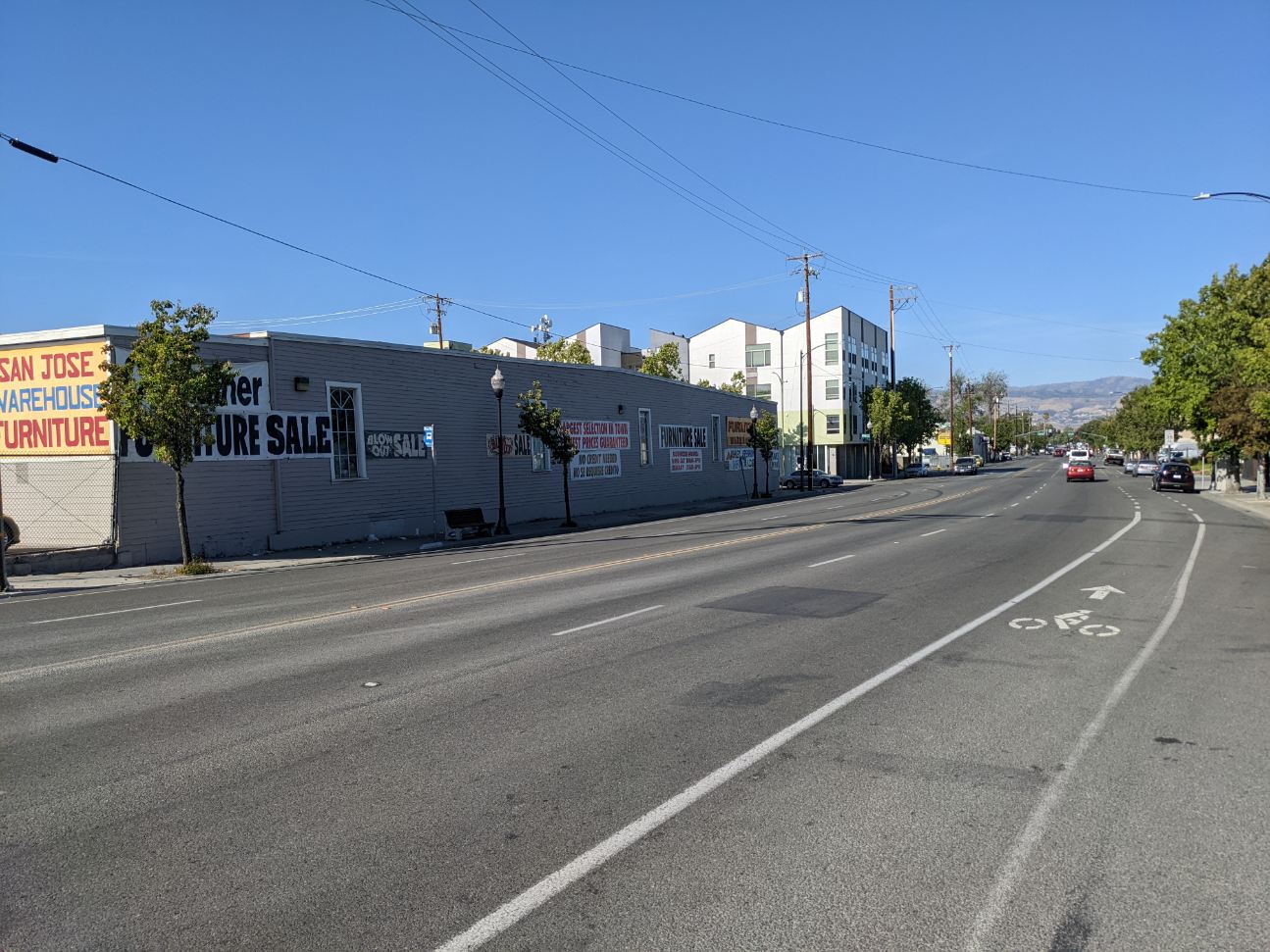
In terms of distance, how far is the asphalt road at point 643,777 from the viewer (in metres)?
→ 3.86

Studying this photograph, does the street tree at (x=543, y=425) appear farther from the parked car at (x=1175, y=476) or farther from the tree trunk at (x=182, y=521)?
the parked car at (x=1175, y=476)

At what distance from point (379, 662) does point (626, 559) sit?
394 inches

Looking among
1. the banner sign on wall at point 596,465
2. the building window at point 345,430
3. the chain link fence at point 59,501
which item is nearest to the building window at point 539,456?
the banner sign on wall at point 596,465

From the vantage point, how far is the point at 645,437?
1703 inches

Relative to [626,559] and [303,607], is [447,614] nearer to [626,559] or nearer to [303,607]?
[303,607]

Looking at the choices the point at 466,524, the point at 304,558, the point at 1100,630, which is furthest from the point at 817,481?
the point at 1100,630

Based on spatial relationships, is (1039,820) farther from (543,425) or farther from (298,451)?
(543,425)

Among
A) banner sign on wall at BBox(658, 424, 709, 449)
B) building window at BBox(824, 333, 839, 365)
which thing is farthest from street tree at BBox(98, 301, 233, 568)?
building window at BBox(824, 333, 839, 365)

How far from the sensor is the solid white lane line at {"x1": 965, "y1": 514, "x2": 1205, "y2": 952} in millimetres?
3793

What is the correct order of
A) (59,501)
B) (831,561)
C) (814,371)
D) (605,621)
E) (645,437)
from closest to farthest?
(605,621) < (831,561) < (59,501) < (645,437) < (814,371)

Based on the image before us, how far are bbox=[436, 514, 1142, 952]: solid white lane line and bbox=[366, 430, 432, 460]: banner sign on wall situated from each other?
21810 mm

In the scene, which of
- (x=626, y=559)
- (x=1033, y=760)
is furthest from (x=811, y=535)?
(x=1033, y=760)

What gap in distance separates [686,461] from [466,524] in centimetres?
2095

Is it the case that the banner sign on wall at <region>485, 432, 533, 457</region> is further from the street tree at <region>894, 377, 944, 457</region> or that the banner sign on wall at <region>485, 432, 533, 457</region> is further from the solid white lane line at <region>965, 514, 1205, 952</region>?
the street tree at <region>894, 377, 944, 457</region>
